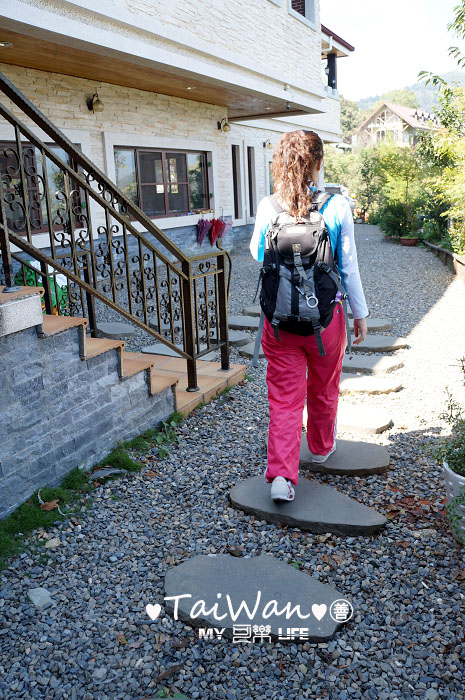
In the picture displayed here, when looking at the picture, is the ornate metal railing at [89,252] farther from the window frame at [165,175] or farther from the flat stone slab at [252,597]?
the window frame at [165,175]

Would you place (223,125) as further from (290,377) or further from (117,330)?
(290,377)

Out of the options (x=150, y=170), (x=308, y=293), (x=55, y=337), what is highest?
(x=150, y=170)

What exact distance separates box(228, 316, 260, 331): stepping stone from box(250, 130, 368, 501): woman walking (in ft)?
12.4

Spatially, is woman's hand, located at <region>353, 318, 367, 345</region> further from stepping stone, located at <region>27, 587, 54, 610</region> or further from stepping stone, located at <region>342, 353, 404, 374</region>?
stepping stone, located at <region>342, 353, 404, 374</region>

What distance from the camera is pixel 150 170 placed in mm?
10664

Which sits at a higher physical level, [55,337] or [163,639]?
[55,337]

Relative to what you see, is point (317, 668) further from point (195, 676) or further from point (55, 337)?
point (55, 337)

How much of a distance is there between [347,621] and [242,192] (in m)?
14.2

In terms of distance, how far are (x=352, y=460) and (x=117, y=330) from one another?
12.8ft

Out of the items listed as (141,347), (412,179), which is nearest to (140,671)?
(141,347)

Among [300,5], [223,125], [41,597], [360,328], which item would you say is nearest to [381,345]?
[360,328]

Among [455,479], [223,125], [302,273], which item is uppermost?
[223,125]

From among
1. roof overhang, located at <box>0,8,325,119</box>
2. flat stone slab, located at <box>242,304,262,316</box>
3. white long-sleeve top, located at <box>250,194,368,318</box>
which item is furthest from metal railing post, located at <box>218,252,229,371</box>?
roof overhang, located at <box>0,8,325,119</box>

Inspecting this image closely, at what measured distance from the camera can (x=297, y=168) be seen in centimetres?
277
